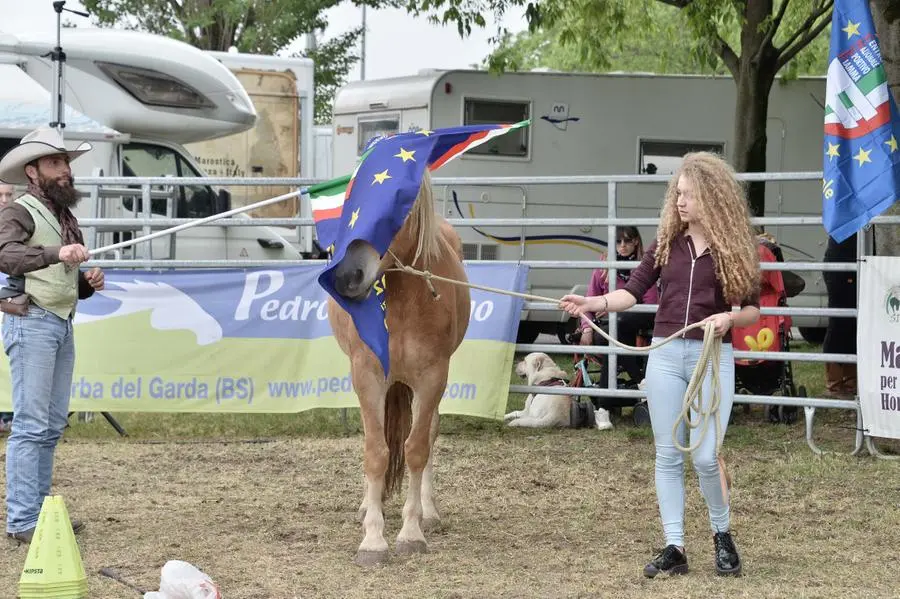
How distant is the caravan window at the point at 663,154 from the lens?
13.9m

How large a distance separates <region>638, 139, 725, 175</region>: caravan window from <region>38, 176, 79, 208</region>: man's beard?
29.9ft

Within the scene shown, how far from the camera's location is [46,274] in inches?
223

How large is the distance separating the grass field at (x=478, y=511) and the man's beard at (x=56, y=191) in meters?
1.68

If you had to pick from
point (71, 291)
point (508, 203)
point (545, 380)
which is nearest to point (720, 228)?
point (71, 291)

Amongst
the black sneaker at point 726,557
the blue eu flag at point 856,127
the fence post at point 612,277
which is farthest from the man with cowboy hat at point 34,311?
the blue eu flag at point 856,127

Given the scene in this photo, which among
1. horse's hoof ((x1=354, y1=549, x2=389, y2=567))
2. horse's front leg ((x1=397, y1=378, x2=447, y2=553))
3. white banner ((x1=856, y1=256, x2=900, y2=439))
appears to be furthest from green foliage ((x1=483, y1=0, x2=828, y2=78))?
horse's hoof ((x1=354, y1=549, x2=389, y2=567))

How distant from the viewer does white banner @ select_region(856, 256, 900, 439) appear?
25.0 feet

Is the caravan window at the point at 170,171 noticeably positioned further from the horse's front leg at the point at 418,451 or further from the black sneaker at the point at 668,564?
the black sneaker at the point at 668,564

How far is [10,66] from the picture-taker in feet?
40.4

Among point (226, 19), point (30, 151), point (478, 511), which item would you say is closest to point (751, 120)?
point (478, 511)

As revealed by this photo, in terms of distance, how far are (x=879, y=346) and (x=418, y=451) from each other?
357cm

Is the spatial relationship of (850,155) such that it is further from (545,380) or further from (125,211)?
(125,211)

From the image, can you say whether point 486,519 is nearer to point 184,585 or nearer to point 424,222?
point 424,222

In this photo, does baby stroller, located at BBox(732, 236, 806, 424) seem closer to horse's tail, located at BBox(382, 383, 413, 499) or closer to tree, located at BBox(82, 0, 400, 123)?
horse's tail, located at BBox(382, 383, 413, 499)
